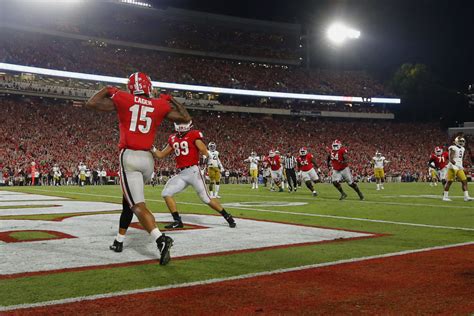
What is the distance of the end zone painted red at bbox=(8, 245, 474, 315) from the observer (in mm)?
3150

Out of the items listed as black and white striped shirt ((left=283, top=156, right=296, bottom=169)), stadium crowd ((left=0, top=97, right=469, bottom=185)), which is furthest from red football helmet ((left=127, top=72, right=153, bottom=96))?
stadium crowd ((left=0, top=97, right=469, bottom=185))

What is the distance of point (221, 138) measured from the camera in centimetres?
4650

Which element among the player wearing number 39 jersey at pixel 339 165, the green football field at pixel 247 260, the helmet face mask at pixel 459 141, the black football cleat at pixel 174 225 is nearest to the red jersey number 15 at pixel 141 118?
the green football field at pixel 247 260

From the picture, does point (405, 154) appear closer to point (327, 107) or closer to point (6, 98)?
point (327, 107)

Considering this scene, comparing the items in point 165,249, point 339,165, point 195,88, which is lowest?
point 165,249

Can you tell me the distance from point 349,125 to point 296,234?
53.4 meters

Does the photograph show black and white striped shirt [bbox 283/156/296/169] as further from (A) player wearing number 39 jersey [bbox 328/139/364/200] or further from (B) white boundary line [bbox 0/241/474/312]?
(B) white boundary line [bbox 0/241/474/312]

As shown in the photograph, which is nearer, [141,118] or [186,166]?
[141,118]

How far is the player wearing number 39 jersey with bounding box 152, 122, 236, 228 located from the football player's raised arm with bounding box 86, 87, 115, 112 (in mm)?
2860

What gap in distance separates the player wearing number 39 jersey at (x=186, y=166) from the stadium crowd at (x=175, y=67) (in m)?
37.3

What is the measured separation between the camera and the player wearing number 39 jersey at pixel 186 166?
26.1ft

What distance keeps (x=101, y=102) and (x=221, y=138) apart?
41612 mm

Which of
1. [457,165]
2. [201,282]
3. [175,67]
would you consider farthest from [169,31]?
[201,282]

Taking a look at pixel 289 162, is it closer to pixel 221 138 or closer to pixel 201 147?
pixel 201 147
